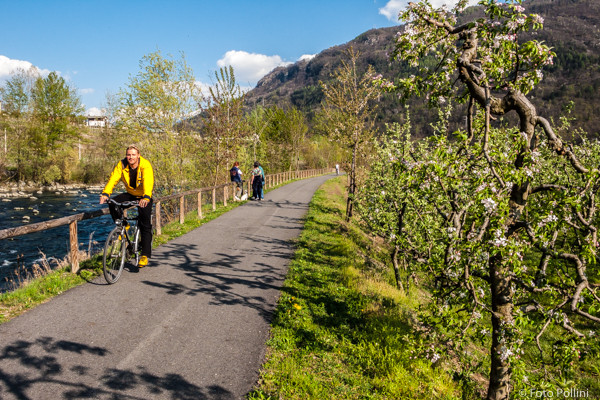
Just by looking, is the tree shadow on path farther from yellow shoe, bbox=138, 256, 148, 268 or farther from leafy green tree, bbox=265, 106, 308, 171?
leafy green tree, bbox=265, 106, 308, 171

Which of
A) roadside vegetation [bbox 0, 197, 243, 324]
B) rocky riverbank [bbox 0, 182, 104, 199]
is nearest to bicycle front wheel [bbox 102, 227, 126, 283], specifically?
roadside vegetation [bbox 0, 197, 243, 324]

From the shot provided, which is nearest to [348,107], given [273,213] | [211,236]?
[273,213]

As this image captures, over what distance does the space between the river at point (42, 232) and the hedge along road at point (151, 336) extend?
2.86 m

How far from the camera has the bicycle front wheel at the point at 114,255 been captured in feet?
20.5

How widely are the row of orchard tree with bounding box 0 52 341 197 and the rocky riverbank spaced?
44.1 inches

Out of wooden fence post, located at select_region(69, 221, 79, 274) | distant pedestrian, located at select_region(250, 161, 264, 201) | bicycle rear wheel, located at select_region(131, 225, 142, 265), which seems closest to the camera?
wooden fence post, located at select_region(69, 221, 79, 274)

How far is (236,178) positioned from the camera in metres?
18.3

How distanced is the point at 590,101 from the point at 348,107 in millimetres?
144582

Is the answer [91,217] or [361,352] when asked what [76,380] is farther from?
[91,217]

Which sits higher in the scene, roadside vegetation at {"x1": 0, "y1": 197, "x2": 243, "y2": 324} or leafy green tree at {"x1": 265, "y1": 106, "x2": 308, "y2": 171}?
leafy green tree at {"x1": 265, "y1": 106, "x2": 308, "y2": 171}

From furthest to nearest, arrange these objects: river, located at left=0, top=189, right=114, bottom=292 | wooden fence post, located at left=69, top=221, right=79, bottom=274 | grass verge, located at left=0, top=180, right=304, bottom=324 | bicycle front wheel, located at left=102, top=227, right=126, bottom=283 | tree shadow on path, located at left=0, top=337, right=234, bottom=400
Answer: river, located at left=0, top=189, right=114, bottom=292 → wooden fence post, located at left=69, top=221, right=79, bottom=274 → bicycle front wheel, located at left=102, top=227, right=126, bottom=283 → grass verge, located at left=0, top=180, right=304, bottom=324 → tree shadow on path, located at left=0, top=337, right=234, bottom=400

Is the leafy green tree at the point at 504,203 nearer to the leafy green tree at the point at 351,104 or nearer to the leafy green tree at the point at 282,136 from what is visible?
the leafy green tree at the point at 351,104

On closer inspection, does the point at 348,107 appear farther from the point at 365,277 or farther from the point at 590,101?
the point at 590,101

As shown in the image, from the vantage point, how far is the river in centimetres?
1343
